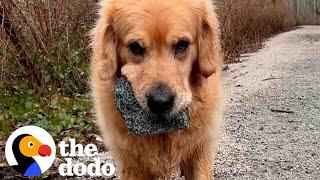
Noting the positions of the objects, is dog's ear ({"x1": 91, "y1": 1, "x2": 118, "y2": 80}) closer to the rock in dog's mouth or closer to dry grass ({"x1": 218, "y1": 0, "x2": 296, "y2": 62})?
the rock in dog's mouth

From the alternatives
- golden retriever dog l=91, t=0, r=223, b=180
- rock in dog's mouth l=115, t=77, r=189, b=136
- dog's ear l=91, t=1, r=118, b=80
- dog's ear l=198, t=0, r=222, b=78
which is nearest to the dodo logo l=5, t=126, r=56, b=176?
golden retriever dog l=91, t=0, r=223, b=180

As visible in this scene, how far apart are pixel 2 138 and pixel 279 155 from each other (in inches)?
99.7

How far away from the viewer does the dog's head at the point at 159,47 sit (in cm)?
321

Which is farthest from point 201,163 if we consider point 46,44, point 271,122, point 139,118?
point 46,44

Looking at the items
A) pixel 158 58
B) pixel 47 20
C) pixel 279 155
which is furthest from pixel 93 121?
pixel 158 58

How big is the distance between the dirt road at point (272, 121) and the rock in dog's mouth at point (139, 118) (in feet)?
4.04

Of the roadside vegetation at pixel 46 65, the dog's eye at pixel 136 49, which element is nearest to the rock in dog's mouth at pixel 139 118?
the dog's eye at pixel 136 49

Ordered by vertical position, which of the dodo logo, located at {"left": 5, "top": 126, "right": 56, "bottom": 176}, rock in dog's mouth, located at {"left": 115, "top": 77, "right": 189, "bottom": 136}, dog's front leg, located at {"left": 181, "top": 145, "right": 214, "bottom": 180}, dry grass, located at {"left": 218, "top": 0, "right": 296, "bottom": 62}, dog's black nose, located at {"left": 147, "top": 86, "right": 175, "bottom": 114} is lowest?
dry grass, located at {"left": 218, "top": 0, "right": 296, "bottom": 62}

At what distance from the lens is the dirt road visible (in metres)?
4.69

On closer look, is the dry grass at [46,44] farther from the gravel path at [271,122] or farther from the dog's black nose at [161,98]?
the dog's black nose at [161,98]

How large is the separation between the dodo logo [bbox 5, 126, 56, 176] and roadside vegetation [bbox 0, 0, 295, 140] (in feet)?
1.82

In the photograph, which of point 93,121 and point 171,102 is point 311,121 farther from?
point 171,102

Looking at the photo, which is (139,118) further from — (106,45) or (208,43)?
(208,43)

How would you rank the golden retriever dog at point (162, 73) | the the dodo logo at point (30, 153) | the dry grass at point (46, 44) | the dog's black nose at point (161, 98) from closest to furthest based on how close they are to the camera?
1. the dog's black nose at point (161, 98)
2. the golden retriever dog at point (162, 73)
3. the the dodo logo at point (30, 153)
4. the dry grass at point (46, 44)
